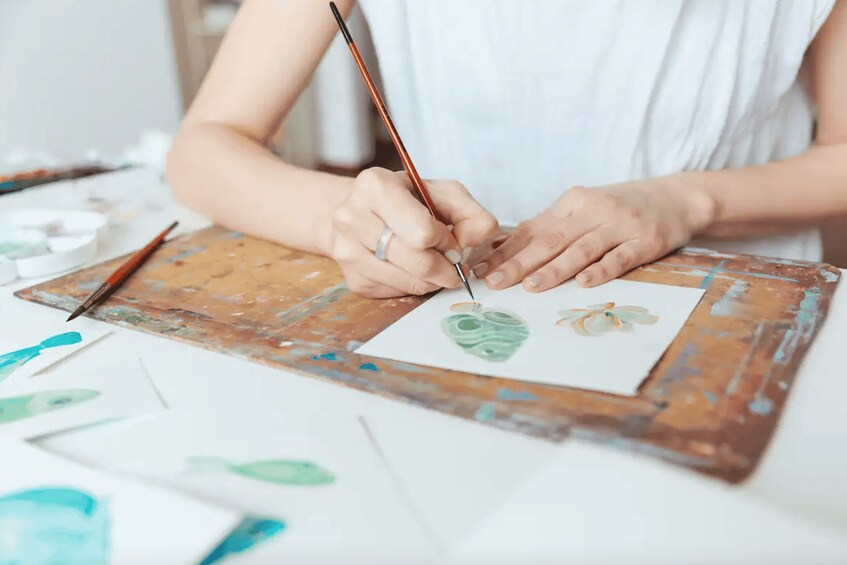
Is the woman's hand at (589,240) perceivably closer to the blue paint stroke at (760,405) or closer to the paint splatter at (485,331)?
the paint splatter at (485,331)

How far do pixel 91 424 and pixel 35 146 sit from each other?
2267 millimetres

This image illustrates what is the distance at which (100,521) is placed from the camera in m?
0.35

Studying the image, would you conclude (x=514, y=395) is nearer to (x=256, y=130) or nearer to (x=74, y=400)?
(x=74, y=400)

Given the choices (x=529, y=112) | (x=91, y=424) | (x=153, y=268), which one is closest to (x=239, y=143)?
(x=153, y=268)

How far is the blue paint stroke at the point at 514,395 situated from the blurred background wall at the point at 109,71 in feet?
5.06

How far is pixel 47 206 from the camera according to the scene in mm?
928

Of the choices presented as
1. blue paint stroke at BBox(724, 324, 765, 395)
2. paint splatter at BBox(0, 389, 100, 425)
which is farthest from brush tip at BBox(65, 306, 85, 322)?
blue paint stroke at BBox(724, 324, 765, 395)

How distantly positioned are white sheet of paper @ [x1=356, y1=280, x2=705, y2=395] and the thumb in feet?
0.15

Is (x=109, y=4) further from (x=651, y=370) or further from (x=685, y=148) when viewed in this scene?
(x=651, y=370)

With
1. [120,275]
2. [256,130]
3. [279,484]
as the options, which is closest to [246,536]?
[279,484]

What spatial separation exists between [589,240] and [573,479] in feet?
1.10

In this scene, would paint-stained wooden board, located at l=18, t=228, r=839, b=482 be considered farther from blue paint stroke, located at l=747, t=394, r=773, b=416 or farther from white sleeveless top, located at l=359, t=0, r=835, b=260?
white sleeveless top, located at l=359, t=0, r=835, b=260

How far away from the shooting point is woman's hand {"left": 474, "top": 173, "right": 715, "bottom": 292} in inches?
24.5

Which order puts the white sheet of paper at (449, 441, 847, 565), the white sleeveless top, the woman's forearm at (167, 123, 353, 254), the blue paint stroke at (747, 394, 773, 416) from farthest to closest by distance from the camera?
the white sleeveless top → the woman's forearm at (167, 123, 353, 254) → the blue paint stroke at (747, 394, 773, 416) → the white sheet of paper at (449, 441, 847, 565)
